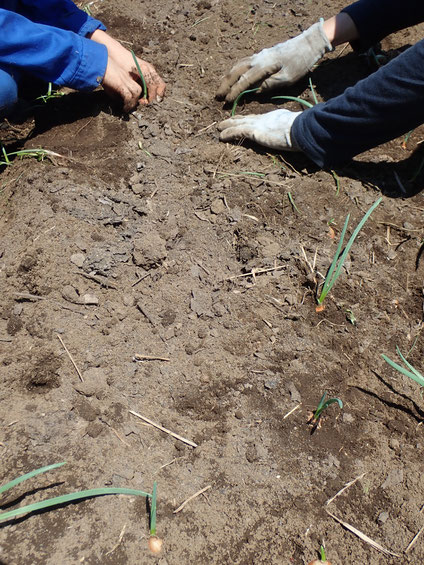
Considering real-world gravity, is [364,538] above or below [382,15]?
below

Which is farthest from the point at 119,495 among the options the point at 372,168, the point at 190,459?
the point at 372,168

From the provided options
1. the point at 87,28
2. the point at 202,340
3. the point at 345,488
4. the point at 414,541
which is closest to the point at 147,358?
the point at 202,340

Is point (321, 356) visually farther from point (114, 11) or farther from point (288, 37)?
point (114, 11)

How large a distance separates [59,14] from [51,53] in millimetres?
360

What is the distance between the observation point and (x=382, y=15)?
6.49ft

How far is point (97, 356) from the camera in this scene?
1406 mm

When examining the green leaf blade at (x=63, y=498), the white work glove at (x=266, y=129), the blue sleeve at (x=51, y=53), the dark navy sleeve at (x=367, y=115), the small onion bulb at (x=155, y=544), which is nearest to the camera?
the green leaf blade at (x=63, y=498)

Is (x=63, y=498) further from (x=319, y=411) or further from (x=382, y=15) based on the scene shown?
(x=382, y=15)

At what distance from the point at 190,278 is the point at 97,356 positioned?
16.0 inches

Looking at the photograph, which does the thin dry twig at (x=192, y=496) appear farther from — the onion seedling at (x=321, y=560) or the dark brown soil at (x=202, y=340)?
the onion seedling at (x=321, y=560)

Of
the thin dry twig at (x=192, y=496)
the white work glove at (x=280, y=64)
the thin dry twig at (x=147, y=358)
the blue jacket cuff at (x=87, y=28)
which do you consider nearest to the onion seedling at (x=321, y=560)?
the thin dry twig at (x=192, y=496)

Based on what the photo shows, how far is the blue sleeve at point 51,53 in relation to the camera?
1710 mm

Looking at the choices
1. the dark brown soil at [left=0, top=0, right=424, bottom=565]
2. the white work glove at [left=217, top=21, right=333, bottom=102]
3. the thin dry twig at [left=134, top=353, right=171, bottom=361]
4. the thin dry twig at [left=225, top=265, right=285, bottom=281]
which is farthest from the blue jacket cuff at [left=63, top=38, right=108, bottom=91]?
the thin dry twig at [left=134, top=353, right=171, bottom=361]

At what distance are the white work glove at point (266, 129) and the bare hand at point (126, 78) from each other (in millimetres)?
397
